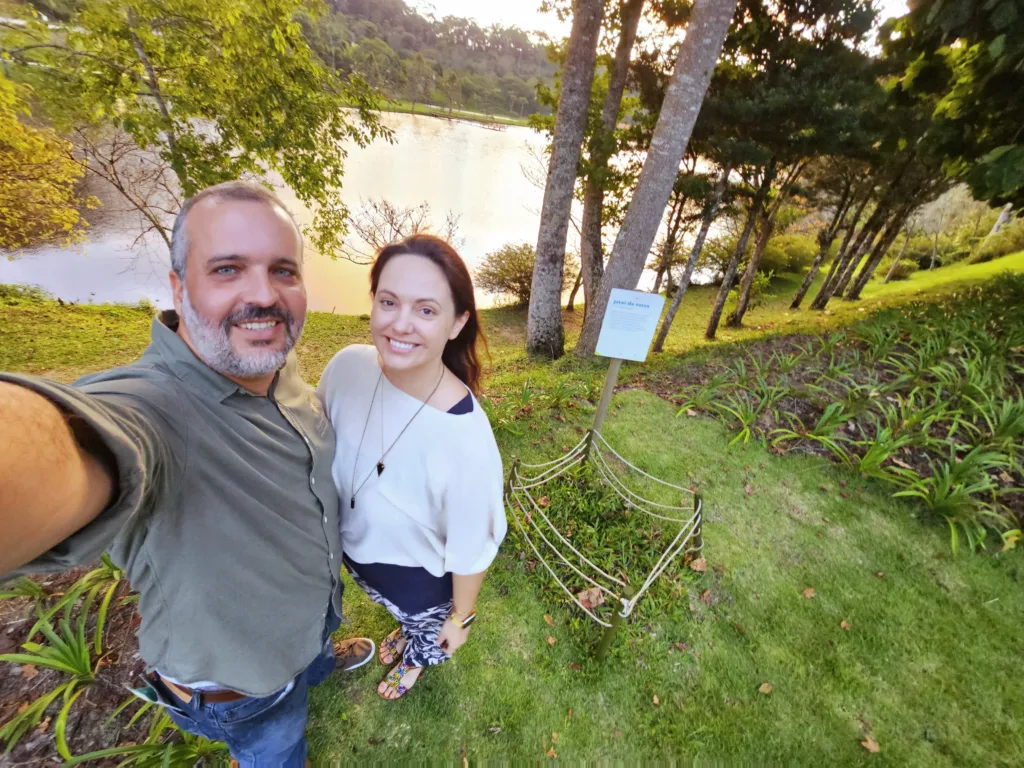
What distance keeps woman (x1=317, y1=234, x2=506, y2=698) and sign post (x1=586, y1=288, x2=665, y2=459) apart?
124cm

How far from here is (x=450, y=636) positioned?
1720 millimetres

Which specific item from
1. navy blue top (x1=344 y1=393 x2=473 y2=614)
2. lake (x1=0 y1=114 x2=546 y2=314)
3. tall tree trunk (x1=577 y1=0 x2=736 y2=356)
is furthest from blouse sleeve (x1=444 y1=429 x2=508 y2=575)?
lake (x1=0 y1=114 x2=546 y2=314)

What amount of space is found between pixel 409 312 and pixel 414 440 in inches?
17.2

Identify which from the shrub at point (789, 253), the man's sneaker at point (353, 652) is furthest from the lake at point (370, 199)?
the shrub at point (789, 253)

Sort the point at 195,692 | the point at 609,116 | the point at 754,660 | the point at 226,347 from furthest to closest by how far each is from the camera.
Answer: the point at 609,116 < the point at 754,660 < the point at 195,692 < the point at 226,347

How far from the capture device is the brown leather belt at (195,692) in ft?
3.85

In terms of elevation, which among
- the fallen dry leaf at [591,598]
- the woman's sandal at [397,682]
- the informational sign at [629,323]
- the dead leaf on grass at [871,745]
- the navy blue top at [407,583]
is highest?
the informational sign at [629,323]

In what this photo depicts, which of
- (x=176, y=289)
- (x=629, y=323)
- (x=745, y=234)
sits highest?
(x=176, y=289)

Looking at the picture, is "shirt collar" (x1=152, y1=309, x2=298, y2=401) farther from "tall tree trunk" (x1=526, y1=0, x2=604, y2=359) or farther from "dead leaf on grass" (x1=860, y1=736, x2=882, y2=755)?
"tall tree trunk" (x1=526, y1=0, x2=604, y2=359)

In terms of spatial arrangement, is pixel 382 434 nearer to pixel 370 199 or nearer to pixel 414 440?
pixel 414 440

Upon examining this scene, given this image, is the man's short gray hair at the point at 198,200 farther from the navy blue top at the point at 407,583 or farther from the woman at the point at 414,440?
the navy blue top at the point at 407,583

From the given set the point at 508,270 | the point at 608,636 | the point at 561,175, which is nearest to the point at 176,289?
the point at 608,636

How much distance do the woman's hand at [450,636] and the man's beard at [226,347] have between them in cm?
132

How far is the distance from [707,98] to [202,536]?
23.5 ft
